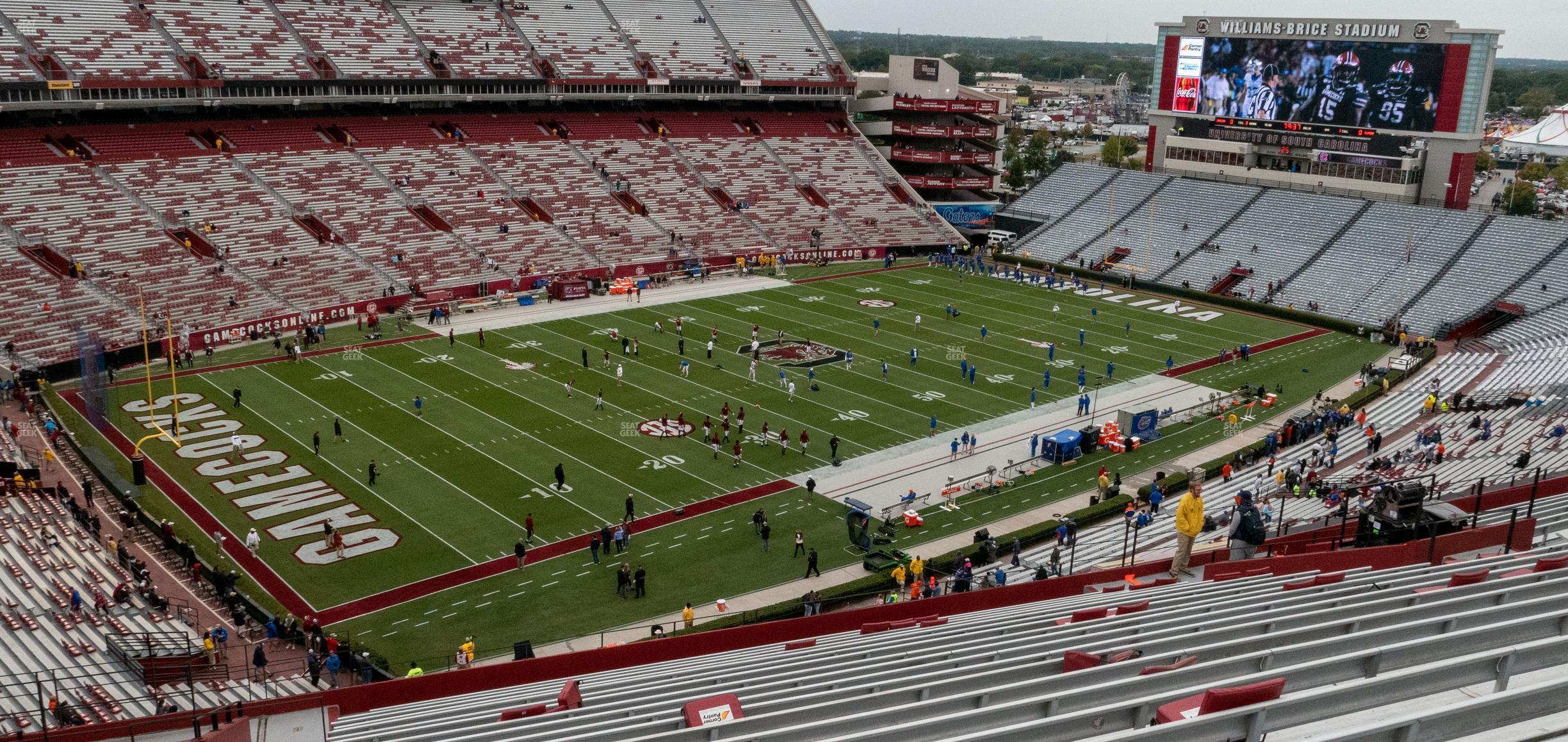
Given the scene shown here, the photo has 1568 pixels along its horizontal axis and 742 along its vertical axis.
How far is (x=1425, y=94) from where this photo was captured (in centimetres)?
5216

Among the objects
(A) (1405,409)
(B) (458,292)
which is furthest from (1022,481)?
(B) (458,292)

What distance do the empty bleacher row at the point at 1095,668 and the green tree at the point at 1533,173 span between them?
11047 cm

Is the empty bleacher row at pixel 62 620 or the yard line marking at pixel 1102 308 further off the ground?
the empty bleacher row at pixel 62 620

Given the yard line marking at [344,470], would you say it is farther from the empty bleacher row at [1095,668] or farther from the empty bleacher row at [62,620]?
the empty bleacher row at [1095,668]

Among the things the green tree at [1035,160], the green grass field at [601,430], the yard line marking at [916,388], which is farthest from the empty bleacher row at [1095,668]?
the green tree at [1035,160]

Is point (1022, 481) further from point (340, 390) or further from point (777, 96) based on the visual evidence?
point (777, 96)

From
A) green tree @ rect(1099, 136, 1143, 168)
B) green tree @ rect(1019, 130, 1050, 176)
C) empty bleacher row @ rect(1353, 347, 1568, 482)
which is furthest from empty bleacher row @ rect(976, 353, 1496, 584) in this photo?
green tree @ rect(1099, 136, 1143, 168)

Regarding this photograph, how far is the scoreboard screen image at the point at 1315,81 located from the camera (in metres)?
52.3

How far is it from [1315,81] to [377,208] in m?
43.1

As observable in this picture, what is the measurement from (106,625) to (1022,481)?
20.3 meters

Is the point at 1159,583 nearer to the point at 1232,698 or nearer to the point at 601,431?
the point at 1232,698

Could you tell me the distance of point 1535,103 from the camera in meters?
180

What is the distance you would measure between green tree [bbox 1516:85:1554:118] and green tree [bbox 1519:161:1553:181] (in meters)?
70.6

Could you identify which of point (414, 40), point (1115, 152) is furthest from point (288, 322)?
point (1115, 152)
